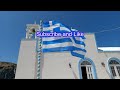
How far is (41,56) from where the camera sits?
1212cm

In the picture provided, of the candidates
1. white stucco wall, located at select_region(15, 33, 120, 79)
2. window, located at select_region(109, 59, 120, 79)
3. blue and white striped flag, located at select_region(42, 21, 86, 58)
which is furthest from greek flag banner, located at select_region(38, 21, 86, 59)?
window, located at select_region(109, 59, 120, 79)

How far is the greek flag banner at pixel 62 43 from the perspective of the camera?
10.4 meters

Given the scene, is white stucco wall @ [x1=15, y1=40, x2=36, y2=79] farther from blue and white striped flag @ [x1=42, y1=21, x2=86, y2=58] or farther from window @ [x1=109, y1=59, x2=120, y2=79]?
window @ [x1=109, y1=59, x2=120, y2=79]

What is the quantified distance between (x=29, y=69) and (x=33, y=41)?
244 centimetres

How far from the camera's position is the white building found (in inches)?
446

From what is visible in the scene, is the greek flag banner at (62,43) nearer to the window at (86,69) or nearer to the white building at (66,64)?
the white building at (66,64)

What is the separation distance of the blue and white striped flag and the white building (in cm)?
153

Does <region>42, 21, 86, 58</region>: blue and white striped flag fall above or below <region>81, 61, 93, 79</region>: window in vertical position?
above

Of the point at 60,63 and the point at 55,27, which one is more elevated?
the point at 55,27

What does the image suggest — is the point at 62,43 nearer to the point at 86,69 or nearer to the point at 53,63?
the point at 53,63
